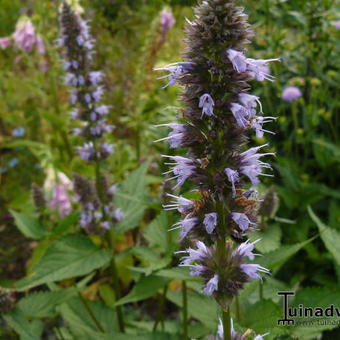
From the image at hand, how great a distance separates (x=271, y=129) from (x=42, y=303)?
8.79 feet

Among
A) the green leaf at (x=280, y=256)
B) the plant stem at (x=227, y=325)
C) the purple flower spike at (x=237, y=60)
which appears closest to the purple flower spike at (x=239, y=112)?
the purple flower spike at (x=237, y=60)

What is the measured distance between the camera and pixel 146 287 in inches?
100

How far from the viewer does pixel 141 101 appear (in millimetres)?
4926

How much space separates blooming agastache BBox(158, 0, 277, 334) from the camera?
136 centimetres

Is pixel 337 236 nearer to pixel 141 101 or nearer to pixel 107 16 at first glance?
pixel 141 101

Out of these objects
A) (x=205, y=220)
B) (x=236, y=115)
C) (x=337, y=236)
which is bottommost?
(x=337, y=236)

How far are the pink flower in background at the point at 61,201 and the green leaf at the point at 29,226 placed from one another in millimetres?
702

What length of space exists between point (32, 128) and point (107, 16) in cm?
368

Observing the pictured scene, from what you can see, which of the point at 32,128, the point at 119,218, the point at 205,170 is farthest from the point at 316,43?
the point at 32,128

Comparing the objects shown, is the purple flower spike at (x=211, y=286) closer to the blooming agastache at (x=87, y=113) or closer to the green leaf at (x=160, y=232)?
the green leaf at (x=160, y=232)

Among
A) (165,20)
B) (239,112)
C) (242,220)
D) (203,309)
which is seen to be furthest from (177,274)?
(165,20)

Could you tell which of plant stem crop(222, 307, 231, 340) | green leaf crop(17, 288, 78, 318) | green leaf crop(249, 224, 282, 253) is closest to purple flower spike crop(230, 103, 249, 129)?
plant stem crop(222, 307, 231, 340)

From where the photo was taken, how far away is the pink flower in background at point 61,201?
382cm

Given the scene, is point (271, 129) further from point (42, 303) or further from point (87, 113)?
point (42, 303)
